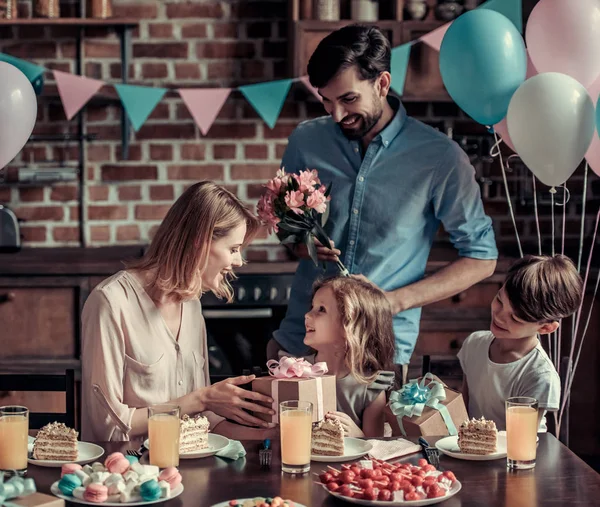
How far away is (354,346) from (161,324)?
0.43 meters

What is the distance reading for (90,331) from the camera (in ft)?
6.78

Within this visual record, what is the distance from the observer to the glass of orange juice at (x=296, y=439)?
1662 millimetres

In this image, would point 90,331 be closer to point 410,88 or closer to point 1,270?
point 1,270

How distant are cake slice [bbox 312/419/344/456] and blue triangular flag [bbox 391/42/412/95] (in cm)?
191

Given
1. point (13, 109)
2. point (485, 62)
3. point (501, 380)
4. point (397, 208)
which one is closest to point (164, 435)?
point (501, 380)

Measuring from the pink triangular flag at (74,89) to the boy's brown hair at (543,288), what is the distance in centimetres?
195

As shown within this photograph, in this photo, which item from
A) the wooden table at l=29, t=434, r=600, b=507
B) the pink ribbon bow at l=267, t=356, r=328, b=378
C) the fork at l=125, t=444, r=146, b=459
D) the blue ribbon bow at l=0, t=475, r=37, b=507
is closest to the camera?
the blue ribbon bow at l=0, t=475, r=37, b=507

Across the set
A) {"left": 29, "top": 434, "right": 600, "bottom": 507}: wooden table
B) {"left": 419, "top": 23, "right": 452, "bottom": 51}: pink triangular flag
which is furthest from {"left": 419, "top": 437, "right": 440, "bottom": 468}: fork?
{"left": 419, "top": 23, "right": 452, "bottom": 51}: pink triangular flag

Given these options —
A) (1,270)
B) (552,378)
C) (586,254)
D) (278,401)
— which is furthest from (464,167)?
(1,270)

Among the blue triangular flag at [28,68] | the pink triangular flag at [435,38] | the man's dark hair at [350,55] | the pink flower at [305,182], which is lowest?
the pink flower at [305,182]

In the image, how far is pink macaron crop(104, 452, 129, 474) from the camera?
5.07 ft

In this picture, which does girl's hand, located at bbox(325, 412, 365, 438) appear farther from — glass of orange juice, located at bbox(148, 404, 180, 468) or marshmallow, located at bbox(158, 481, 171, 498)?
marshmallow, located at bbox(158, 481, 171, 498)

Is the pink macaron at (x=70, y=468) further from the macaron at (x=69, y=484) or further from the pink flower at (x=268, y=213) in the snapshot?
the pink flower at (x=268, y=213)

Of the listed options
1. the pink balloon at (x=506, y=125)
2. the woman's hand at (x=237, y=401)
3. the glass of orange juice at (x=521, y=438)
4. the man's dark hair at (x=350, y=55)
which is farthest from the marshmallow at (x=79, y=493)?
the pink balloon at (x=506, y=125)
